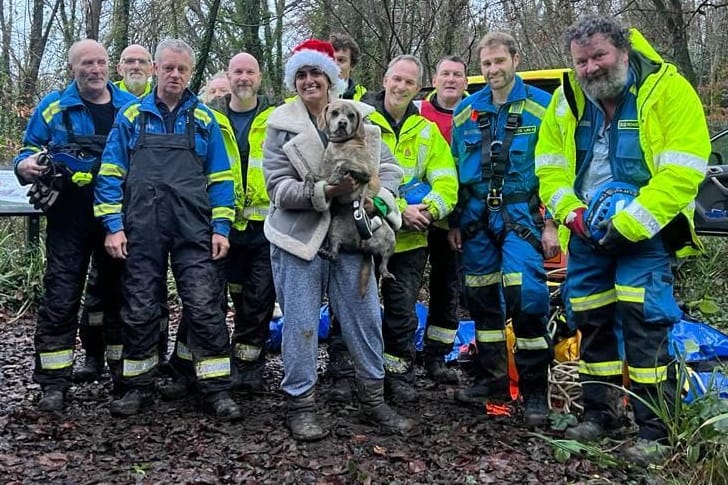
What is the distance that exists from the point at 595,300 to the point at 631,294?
0.29 metres

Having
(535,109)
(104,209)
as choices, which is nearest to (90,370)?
(104,209)

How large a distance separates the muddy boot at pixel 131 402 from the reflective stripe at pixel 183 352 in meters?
0.39

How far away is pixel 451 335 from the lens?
5.15 metres

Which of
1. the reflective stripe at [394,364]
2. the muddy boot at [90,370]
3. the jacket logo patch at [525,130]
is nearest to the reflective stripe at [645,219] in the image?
the jacket logo patch at [525,130]

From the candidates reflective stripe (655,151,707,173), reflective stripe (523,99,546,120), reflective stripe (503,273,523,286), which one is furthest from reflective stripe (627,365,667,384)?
reflective stripe (523,99,546,120)

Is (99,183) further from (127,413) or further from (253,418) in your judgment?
(253,418)

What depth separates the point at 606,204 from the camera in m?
3.63

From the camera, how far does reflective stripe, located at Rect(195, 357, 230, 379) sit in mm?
4383

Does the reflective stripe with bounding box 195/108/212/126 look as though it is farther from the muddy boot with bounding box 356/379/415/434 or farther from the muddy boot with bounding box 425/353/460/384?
the muddy boot with bounding box 425/353/460/384

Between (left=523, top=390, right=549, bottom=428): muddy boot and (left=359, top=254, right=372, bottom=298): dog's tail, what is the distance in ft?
4.02

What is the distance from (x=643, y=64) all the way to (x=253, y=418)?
2971mm

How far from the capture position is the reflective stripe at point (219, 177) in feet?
14.8

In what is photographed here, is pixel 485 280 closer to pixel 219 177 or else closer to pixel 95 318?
pixel 219 177

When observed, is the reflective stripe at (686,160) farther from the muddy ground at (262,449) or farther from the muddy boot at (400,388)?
the muddy boot at (400,388)
